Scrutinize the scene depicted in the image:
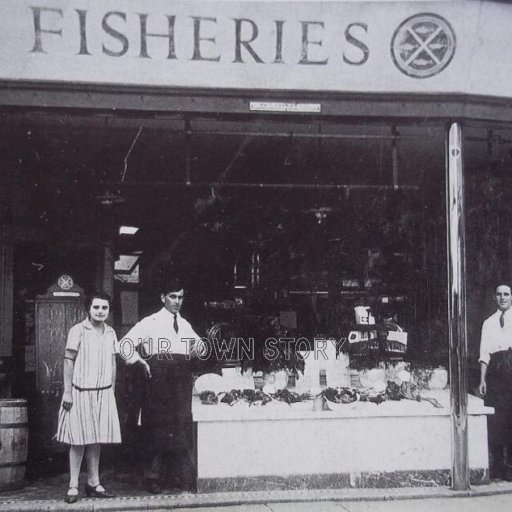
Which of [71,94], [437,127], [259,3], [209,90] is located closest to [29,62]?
[71,94]

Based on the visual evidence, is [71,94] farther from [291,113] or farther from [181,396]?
[181,396]

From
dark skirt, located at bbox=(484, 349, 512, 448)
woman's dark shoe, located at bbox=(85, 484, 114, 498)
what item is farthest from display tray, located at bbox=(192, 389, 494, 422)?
woman's dark shoe, located at bbox=(85, 484, 114, 498)

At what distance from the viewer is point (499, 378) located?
22.4ft

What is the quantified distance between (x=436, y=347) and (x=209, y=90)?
3486 mm

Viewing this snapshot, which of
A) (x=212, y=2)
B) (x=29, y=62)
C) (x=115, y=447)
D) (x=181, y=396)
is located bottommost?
(x=115, y=447)

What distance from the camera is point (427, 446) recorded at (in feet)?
20.5

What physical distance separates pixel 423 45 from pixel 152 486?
→ 15.2 ft

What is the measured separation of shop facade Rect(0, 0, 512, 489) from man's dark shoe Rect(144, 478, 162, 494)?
0.59m

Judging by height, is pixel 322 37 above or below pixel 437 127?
above

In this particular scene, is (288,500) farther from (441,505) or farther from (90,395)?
(90,395)

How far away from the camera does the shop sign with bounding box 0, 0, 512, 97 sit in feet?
19.4

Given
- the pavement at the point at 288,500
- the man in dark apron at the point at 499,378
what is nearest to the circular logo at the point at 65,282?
the pavement at the point at 288,500

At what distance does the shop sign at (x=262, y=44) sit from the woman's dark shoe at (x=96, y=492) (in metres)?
3.53

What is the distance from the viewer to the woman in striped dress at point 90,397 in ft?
19.6
